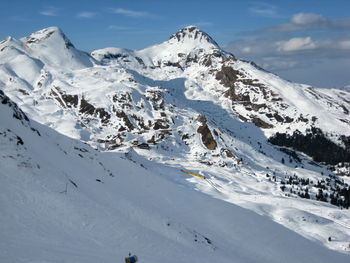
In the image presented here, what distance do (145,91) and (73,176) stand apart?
116m

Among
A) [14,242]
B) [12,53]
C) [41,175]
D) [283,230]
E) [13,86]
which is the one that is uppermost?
[12,53]

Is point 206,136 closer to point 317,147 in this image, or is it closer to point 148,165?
point 148,165

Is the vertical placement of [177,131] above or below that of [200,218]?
above

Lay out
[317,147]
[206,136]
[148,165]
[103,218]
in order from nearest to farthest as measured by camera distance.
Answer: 1. [103,218]
2. [148,165]
3. [206,136]
4. [317,147]

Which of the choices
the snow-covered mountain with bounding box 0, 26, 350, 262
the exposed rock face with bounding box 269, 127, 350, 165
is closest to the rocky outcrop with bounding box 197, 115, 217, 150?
the snow-covered mountain with bounding box 0, 26, 350, 262

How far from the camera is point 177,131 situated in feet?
376

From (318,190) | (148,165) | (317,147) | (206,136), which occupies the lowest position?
(318,190)

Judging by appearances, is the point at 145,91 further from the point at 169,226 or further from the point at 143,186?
the point at 169,226

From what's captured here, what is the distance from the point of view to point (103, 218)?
19.9m

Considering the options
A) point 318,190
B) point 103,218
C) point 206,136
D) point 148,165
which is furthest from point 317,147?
point 103,218

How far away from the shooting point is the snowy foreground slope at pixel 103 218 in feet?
49.7

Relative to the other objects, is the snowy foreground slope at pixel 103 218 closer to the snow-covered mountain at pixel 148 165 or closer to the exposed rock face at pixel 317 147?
the snow-covered mountain at pixel 148 165

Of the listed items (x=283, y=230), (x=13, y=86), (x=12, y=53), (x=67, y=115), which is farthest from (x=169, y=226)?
(x=12, y=53)

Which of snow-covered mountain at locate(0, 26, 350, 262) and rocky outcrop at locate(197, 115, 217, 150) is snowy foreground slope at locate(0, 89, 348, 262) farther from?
rocky outcrop at locate(197, 115, 217, 150)
